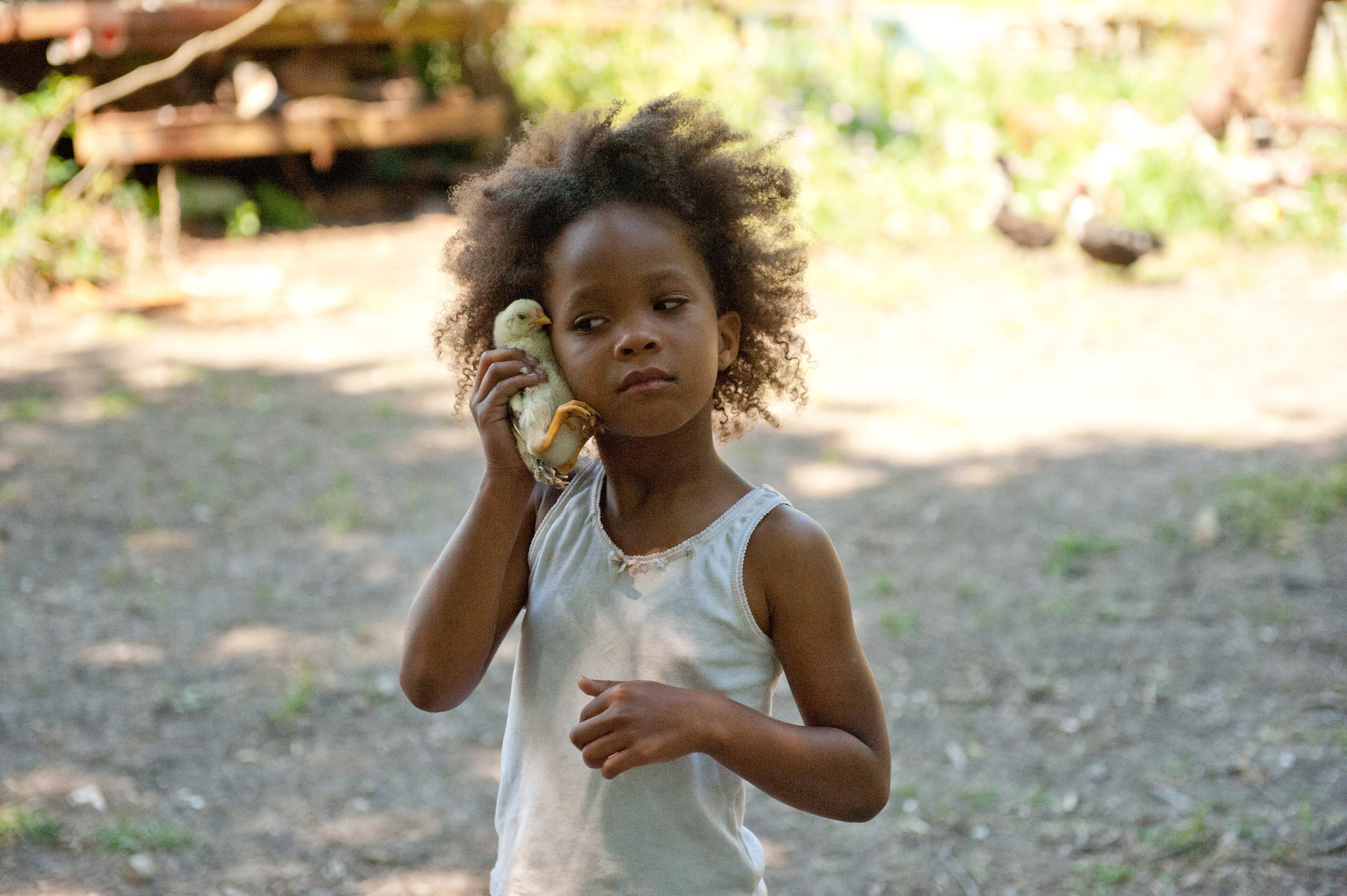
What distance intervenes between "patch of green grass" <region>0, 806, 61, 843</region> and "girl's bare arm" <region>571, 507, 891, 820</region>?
2.09m

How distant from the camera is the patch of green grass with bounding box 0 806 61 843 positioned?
9.14 ft

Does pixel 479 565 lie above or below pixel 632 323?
below

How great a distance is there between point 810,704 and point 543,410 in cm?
48

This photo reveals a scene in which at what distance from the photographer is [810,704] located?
150cm

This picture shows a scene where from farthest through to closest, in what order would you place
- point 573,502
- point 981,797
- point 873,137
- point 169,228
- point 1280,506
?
point 873,137
point 169,228
point 1280,506
point 981,797
point 573,502

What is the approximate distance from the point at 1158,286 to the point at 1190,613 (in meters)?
3.92


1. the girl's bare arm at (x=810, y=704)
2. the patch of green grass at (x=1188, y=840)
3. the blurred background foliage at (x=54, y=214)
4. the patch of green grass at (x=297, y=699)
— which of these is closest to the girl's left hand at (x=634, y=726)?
the girl's bare arm at (x=810, y=704)

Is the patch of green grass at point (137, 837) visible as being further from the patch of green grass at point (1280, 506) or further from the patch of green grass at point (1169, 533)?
the patch of green grass at point (1280, 506)

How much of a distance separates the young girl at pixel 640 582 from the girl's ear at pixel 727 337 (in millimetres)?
70

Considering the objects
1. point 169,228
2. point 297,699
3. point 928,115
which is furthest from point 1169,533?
point 928,115

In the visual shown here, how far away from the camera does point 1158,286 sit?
730cm

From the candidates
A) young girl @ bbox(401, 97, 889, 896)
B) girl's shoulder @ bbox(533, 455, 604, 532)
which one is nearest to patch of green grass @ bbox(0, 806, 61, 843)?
young girl @ bbox(401, 97, 889, 896)

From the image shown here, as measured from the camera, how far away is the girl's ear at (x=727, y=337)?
1646 mm

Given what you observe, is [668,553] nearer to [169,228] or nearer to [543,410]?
[543,410]
